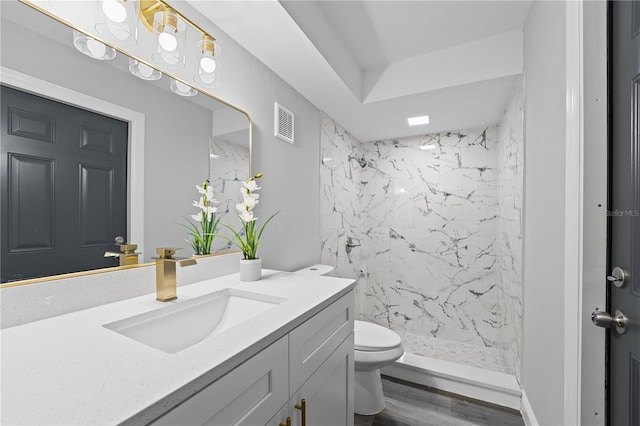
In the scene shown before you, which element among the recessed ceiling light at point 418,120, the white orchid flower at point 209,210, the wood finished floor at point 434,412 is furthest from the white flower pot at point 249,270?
the recessed ceiling light at point 418,120

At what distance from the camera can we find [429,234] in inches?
117

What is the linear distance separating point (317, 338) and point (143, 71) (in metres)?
1.16

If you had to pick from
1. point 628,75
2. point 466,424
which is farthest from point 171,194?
point 466,424

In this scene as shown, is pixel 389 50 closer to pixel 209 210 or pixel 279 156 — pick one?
pixel 279 156

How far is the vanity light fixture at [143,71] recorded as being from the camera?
1011 millimetres

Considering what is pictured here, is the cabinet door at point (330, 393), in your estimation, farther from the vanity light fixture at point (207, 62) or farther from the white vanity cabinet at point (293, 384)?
the vanity light fixture at point (207, 62)

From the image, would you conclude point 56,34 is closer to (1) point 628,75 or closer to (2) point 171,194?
(2) point 171,194

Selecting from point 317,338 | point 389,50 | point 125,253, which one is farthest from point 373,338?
point 389,50

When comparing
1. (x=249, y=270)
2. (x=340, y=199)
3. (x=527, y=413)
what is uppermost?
(x=340, y=199)

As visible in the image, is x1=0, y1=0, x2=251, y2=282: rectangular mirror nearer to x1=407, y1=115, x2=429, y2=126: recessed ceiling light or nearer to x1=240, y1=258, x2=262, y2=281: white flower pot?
x1=240, y1=258, x2=262, y2=281: white flower pot

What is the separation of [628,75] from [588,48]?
8.0 inches

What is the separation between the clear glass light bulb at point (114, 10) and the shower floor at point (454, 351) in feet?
9.75

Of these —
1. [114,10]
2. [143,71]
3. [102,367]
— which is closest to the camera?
[102,367]

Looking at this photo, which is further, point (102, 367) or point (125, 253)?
point (125, 253)
